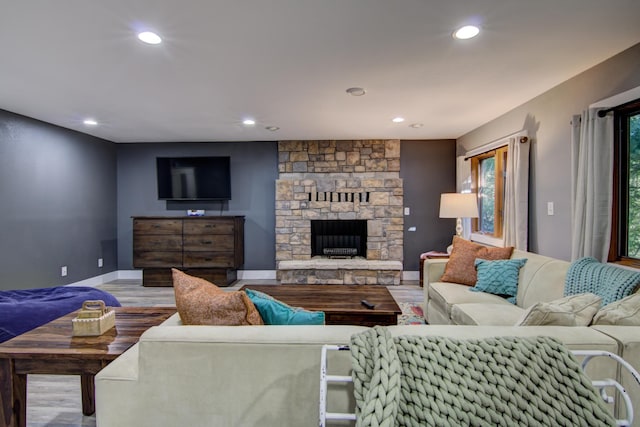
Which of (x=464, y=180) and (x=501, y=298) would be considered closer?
(x=501, y=298)

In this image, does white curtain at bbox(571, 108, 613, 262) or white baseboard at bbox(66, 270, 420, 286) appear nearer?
white curtain at bbox(571, 108, 613, 262)

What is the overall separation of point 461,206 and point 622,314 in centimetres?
271

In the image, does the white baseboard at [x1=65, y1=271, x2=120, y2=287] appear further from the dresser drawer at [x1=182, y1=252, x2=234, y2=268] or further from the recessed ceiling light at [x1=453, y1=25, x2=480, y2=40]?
the recessed ceiling light at [x1=453, y1=25, x2=480, y2=40]

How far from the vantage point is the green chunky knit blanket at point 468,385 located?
0.78 meters

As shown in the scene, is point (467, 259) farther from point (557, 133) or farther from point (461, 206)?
point (557, 133)

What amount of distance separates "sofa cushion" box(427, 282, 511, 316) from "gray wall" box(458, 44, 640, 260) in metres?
0.88

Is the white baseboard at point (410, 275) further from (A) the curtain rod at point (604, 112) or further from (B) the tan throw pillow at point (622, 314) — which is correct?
(B) the tan throw pillow at point (622, 314)

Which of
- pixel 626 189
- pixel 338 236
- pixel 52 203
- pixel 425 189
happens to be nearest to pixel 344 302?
pixel 626 189

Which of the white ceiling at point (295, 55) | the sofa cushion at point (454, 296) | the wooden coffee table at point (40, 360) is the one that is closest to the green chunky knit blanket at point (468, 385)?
the wooden coffee table at point (40, 360)

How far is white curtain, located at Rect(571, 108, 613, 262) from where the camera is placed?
2.37 metres

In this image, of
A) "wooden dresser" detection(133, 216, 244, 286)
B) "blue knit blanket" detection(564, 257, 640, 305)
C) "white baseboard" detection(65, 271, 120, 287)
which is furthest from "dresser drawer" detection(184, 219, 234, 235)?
"blue knit blanket" detection(564, 257, 640, 305)

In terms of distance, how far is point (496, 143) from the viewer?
395cm

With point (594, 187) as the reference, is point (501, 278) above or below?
below

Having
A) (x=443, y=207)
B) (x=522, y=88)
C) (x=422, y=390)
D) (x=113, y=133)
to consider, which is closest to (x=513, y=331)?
(x=422, y=390)
